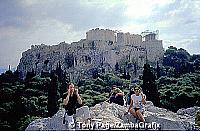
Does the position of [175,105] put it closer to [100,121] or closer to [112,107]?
[112,107]

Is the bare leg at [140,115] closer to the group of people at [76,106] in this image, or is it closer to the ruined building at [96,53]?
the group of people at [76,106]

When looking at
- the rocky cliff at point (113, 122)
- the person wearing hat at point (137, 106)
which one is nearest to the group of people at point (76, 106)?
the person wearing hat at point (137, 106)

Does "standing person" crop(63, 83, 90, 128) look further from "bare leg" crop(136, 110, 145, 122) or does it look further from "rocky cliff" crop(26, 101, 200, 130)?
"bare leg" crop(136, 110, 145, 122)

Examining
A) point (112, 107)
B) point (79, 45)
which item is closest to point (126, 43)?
point (79, 45)

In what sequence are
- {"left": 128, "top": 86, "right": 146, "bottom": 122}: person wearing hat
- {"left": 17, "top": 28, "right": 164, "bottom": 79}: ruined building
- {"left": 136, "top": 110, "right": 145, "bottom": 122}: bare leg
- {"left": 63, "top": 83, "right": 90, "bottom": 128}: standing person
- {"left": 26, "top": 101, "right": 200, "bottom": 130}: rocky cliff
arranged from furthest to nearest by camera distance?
{"left": 17, "top": 28, "right": 164, "bottom": 79}: ruined building < {"left": 128, "top": 86, "right": 146, "bottom": 122}: person wearing hat < {"left": 136, "top": 110, "right": 145, "bottom": 122}: bare leg < {"left": 63, "top": 83, "right": 90, "bottom": 128}: standing person < {"left": 26, "top": 101, "right": 200, "bottom": 130}: rocky cliff

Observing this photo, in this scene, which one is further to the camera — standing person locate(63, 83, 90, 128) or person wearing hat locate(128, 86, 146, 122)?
person wearing hat locate(128, 86, 146, 122)

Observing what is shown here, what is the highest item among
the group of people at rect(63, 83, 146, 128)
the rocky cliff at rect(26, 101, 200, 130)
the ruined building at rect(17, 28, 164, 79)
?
the ruined building at rect(17, 28, 164, 79)

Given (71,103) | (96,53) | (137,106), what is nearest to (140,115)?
(137,106)

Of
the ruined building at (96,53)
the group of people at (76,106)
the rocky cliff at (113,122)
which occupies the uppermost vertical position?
the ruined building at (96,53)

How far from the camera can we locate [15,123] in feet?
82.7

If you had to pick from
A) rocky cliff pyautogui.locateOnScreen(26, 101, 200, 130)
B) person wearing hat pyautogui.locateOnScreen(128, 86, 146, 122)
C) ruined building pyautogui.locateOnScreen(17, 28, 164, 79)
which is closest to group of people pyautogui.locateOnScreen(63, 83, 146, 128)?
person wearing hat pyautogui.locateOnScreen(128, 86, 146, 122)

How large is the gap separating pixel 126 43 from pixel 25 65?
33339mm

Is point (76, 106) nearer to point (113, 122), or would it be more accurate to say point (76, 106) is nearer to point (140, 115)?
point (113, 122)

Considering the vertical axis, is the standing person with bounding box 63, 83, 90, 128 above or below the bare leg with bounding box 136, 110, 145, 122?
above
